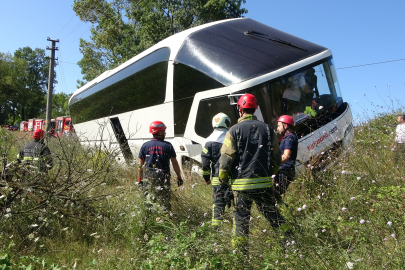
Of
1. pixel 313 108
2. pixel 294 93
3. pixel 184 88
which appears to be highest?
pixel 184 88

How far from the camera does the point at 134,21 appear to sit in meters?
27.1

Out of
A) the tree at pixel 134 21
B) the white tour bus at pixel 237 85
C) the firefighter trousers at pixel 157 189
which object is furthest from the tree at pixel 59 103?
the firefighter trousers at pixel 157 189

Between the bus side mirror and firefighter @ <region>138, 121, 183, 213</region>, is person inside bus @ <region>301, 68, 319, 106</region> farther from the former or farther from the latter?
firefighter @ <region>138, 121, 183, 213</region>

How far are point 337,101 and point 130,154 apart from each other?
5.70 meters

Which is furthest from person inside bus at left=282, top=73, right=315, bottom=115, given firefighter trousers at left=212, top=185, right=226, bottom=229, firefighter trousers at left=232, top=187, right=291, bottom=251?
firefighter trousers at left=232, top=187, right=291, bottom=251

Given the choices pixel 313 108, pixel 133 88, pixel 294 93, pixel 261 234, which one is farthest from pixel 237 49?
pixel 261 234

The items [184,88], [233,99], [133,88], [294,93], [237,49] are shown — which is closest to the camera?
[233,99]

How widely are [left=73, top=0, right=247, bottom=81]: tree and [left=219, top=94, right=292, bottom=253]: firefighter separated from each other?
20.6 meters

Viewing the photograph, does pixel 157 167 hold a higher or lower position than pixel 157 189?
higher

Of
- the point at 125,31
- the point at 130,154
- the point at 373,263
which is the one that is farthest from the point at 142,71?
the point at 125,31

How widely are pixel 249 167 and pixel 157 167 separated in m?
1.96

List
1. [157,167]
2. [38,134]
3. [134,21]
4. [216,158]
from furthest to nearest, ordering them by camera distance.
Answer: [134,21], [38,134], [157,167], [216,158]

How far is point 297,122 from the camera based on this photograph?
6.14 m

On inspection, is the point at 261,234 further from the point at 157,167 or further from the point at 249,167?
the point at 157,167
